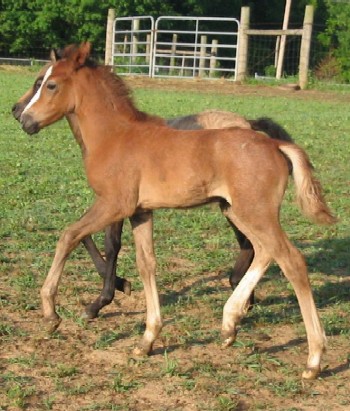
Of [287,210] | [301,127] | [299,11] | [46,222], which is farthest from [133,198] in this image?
[299,11]

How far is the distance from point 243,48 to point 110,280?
23817 mm

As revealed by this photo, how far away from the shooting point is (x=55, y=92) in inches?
217

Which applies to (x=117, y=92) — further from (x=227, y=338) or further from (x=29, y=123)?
(x=227, y=338)

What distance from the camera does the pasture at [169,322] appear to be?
15.6 ft

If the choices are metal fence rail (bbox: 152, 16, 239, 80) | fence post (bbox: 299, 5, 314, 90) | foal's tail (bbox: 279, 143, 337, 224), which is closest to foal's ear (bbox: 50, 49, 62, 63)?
foal's tail (bbox: 279, 143, 337, 224)

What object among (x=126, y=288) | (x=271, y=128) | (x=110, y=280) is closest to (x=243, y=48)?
(x=271, y=128)

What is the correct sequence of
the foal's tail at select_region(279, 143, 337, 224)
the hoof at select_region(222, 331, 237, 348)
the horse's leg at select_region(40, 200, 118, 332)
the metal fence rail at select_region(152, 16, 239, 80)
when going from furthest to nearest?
the metal fence rail at select_region(152, 16, 239, 80)
the hoof at select_region(222, 331, 237, 348)
the horse's leg at select_region(40, 200, 118, 332)
the foal's tail at select_region(279, 143, 337, 224)

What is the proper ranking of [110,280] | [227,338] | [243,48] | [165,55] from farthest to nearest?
[165,55] → [243,48] → [110,280] → [227,338]

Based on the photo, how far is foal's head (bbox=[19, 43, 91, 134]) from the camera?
552cm

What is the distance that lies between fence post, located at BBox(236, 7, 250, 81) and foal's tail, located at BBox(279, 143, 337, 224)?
23.8 metres

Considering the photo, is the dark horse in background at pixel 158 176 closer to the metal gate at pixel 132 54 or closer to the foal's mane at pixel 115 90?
the foal's mane at pixel 115 90

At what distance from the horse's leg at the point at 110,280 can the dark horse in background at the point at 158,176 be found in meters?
0.64

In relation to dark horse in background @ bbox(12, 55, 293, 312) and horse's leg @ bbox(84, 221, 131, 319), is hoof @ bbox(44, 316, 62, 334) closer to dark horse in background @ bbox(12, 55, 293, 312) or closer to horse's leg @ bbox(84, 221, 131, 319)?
horse's leg @ bbox(84, 221, 131, 319)

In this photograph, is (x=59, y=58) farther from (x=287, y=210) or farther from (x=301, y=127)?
(x=301, y=127)
